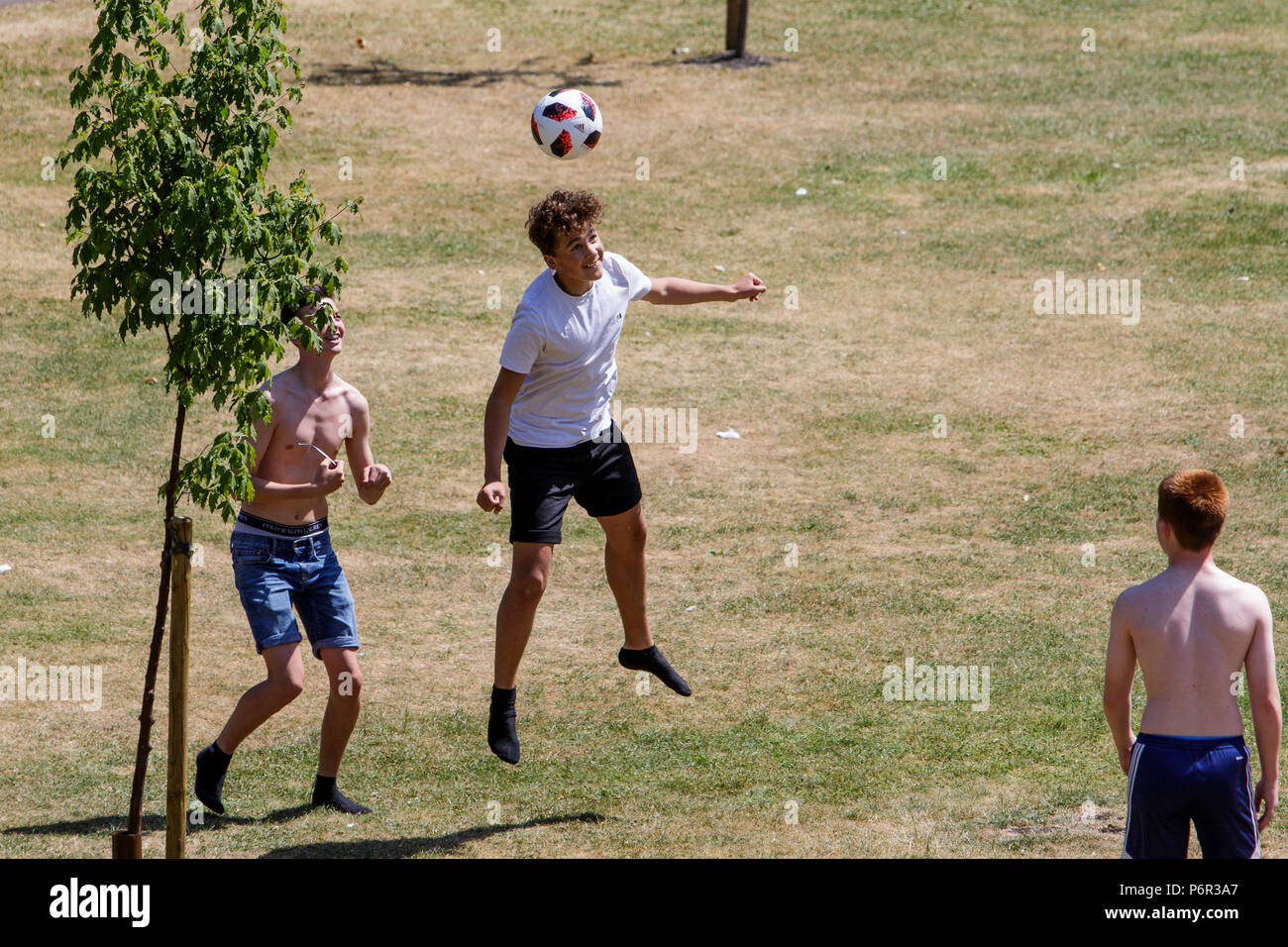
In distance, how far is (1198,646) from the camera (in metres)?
4.43

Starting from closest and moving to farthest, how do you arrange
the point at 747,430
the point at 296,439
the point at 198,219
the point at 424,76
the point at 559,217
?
the point at 198,219 → the point at 296,439 → the point at 559,217 → the point at 747,430 → the point at 424,76

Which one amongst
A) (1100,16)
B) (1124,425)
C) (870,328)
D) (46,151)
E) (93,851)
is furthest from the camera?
(1100,16)

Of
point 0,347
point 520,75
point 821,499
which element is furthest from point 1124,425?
point 520,75

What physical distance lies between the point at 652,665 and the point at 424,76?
635 inches

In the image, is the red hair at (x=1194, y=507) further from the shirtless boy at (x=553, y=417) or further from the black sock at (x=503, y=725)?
the black sock at (x=503, y=725)

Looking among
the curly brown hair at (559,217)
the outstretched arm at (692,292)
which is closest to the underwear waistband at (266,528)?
the curly brown hair at (559,217)

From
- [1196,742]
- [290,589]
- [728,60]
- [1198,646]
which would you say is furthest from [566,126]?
[728,60]

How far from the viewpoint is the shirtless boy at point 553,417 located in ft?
20.5

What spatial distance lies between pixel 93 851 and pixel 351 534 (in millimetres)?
4157

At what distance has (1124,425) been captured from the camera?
11.3 meters

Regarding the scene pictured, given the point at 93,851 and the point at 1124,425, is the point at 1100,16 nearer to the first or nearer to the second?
the point at 1124,425

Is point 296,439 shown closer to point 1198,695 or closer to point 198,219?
point 198,219

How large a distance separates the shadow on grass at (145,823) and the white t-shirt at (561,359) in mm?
1816

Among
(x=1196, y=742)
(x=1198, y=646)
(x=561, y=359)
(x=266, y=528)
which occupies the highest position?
(x=561, y=359)
